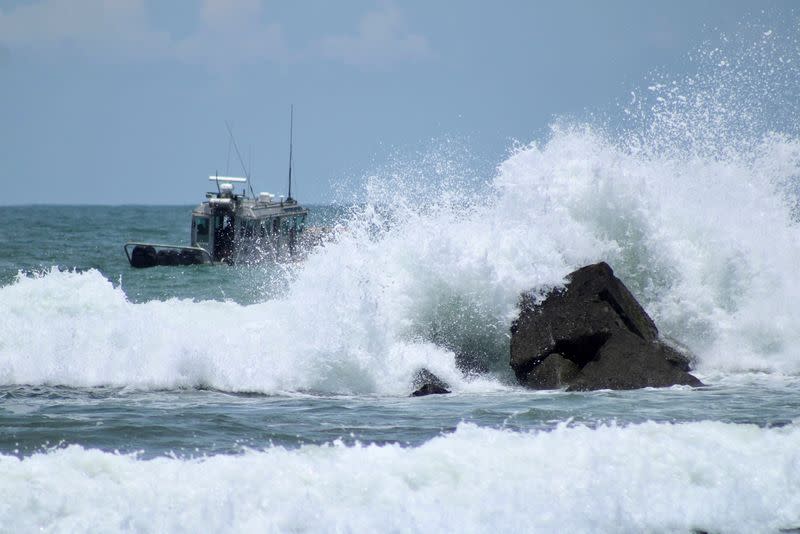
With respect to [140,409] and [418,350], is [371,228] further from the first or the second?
[140,409]

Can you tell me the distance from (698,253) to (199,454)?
9.47 m

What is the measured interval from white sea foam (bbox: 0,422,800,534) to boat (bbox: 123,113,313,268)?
76.3 feet

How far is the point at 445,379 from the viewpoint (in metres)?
12.4

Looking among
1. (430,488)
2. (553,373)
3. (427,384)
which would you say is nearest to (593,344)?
(553,373)

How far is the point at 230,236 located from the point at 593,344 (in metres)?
21.0

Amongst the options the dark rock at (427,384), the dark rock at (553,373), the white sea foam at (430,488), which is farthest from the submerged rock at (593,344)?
the white sea foam at (430,488)

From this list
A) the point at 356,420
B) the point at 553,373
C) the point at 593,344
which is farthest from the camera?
the point at 593,344

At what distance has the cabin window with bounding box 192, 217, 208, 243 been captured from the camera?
32.1m

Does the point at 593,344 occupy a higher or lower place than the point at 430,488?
higher

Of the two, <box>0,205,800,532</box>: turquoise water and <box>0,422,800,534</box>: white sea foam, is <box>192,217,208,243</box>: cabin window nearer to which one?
<box>0,205,800,532</box>: turquoise water

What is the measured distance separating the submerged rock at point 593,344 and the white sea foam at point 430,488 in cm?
343

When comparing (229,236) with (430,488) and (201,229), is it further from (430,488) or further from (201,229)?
(430,488)

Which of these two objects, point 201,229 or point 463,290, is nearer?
point 463,290

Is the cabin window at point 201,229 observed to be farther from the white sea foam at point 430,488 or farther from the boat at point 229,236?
the white sea foam at point 430,488
